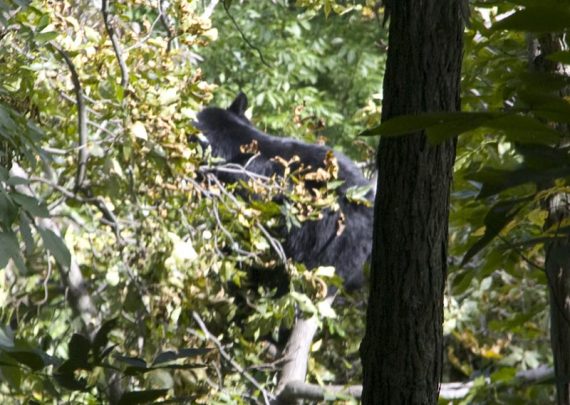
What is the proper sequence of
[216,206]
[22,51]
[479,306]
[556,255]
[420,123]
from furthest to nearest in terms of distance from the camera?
[479,306] → [216,206] → [22,51] → [556,255] → [420,123]

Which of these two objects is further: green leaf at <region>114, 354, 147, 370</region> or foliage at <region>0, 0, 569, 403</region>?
foliage at <region>0, 0, 569, 403</region>

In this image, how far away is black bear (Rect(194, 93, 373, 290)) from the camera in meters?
2.83

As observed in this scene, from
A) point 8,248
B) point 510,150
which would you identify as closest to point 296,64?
point 510,150

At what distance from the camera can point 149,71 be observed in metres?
2.14

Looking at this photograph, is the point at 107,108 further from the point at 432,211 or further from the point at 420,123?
the point at 420,123

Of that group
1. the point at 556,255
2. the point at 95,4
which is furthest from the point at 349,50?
the point at 556,255

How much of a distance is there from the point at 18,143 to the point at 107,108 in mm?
1131

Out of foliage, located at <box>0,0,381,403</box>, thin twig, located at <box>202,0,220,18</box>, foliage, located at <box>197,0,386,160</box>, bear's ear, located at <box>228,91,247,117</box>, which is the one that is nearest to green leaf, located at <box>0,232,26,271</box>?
foliage, located at <box>0,0,381,403</box>

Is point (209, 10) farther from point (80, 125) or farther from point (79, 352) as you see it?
point (79, 352)

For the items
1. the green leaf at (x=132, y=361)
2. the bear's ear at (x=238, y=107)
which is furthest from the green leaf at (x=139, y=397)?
the bear's ear at (x=238, y=107)

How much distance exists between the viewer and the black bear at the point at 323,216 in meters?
2.83

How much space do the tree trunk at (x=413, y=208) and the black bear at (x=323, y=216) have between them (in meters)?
2.06

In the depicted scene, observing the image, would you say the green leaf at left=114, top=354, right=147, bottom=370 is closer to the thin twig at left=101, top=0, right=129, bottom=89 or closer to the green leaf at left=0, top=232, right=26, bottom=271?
the green leaf at left=0, top=232, right=26, bottom=271

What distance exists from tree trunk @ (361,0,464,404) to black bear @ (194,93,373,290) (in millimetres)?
2063
